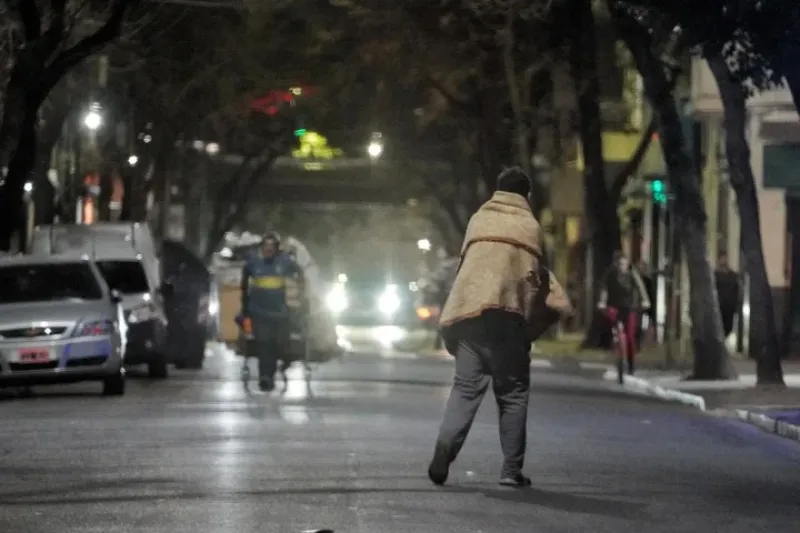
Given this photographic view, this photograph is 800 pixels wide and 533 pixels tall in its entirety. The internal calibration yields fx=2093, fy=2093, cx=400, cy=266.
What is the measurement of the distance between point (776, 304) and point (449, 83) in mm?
9973

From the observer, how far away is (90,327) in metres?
23.0

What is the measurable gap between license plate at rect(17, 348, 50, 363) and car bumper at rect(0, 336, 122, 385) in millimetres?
11

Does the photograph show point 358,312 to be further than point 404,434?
Yes

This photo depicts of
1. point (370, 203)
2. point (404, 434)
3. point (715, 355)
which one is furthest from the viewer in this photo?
point (370, 203)

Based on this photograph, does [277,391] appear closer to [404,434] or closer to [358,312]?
[404,434]

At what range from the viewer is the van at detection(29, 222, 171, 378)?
2686 centimetres

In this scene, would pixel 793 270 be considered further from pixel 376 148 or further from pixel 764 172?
pixel 376 148

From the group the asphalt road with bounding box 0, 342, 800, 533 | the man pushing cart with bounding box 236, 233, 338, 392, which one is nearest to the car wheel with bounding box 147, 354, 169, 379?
the man pushing cart with bounding box 236, 233, 338, 392

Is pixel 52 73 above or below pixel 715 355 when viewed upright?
above

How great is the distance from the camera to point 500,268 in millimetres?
13055

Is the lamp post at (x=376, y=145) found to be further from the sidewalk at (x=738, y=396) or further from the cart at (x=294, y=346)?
the cart at (x=294, y=346)

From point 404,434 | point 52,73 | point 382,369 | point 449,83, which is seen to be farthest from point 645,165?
point 404,434

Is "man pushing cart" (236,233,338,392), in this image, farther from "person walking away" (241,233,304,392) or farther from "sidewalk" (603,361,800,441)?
"sidewalk" (603,361,800,441)

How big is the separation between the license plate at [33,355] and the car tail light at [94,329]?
381 millimetres
